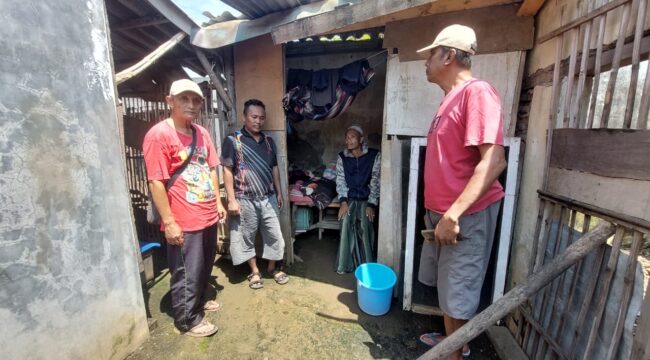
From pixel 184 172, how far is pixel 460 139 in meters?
2.23

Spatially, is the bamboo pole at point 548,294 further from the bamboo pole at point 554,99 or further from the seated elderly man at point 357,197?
the seated elderly man at point 357,197

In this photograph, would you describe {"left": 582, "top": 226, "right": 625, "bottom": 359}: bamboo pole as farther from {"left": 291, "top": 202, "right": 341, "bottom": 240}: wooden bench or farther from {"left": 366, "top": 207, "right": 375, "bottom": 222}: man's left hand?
{"left": 291, "top": 202, "right": 341, "bottom": 240}: wooden bench

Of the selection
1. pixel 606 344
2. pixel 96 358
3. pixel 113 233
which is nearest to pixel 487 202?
pixel 606 344

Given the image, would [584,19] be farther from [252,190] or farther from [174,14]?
[174,14]

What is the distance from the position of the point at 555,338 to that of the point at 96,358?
333 centimetres

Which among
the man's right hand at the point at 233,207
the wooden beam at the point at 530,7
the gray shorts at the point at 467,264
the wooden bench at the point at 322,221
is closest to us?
the gray shorts at the point at 467,264

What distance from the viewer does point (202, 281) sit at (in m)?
2.71

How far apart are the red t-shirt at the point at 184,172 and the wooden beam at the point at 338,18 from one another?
1.38 metres

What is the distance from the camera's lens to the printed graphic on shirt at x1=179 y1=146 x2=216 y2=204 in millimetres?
2506

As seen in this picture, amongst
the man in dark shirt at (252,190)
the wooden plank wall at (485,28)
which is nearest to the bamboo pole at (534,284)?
the wooden plank wall at (485,28)

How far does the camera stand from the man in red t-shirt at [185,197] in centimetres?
232

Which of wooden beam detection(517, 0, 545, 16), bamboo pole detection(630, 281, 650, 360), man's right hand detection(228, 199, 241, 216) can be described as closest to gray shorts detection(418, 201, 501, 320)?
bamboo pole detection(630, 281, 650, 360)

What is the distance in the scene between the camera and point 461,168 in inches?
71.7

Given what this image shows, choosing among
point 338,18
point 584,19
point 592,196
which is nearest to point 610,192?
point 592,196
